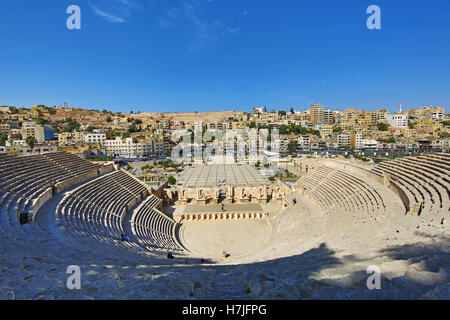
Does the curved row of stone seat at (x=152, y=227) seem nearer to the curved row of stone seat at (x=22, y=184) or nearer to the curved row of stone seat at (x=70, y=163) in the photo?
the curved row of stone seat at (x=22, y=184)

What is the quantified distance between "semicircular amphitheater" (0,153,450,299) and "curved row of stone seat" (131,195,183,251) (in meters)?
0.13

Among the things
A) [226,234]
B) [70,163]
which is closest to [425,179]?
[226,234]

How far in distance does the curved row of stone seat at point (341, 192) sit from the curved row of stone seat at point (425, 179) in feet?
5.68

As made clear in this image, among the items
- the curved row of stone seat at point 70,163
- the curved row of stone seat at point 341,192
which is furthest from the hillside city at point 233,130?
the curved row of stone seat at point 341,192

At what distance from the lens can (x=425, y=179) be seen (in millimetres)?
13328

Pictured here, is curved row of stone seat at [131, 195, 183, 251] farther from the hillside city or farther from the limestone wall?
the hillside city

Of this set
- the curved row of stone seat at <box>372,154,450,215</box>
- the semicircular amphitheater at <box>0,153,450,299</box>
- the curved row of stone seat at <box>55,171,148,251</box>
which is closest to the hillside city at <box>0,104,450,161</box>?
the curved row of stone seat at <box>55,171,148,251</box>

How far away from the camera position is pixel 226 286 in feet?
17.3

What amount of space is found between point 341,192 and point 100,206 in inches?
704

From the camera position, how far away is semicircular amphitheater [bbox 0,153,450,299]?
4.68 meters

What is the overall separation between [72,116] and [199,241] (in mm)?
125944

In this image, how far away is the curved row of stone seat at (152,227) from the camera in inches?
561

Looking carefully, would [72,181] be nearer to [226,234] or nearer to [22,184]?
[22,184]
